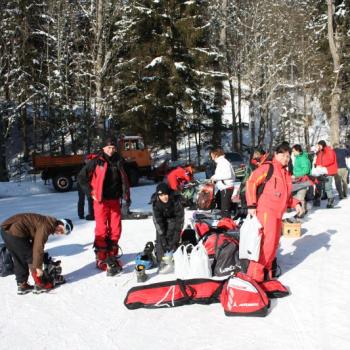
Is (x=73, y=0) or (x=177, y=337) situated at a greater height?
(x=73, y=0)

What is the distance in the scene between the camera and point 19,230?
5.31 metres

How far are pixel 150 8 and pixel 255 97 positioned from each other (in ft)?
34.1

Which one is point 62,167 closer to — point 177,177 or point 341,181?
point 177,177

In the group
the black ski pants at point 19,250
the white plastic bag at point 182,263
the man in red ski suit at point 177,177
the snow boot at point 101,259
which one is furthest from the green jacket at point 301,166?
the black ski pants at point 19,250

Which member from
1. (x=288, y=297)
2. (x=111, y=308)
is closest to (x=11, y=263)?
(x=111, y=308)

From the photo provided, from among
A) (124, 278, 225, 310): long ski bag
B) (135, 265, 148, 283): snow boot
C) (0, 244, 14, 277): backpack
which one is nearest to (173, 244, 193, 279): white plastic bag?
(135, 265, 148, 283): snow boot

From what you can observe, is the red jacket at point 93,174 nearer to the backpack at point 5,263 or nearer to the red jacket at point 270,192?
the backpack at point 5,263

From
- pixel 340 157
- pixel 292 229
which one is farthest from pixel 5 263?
pixel 340 157

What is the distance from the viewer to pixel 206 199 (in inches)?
415

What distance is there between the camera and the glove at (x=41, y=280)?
5359 millimetres

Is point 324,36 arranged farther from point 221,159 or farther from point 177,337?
point 177,337

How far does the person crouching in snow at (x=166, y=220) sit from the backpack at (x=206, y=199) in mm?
4297

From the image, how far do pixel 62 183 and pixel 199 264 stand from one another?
1348 centimetres

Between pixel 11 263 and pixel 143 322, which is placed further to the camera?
pixel 11 263
